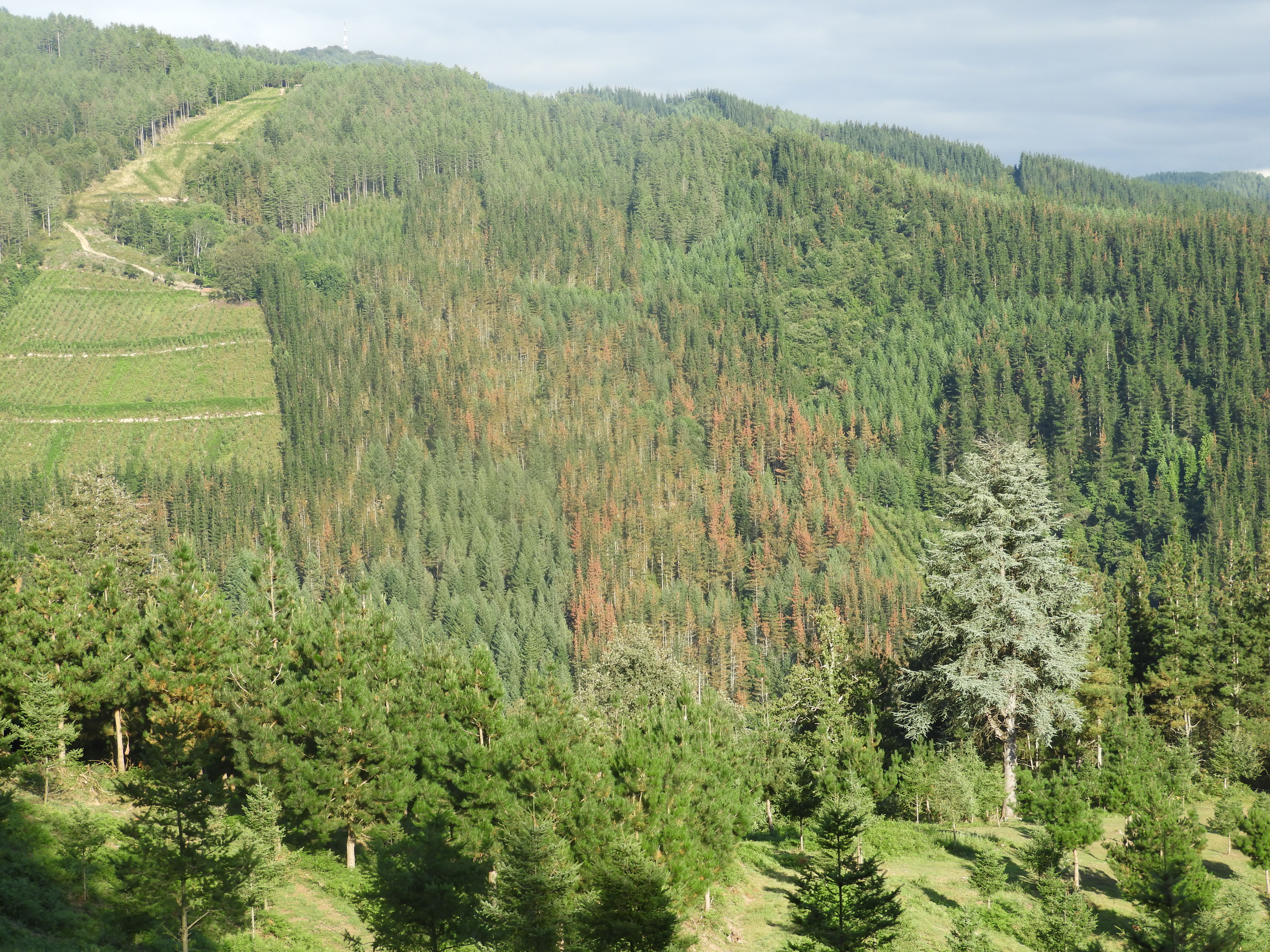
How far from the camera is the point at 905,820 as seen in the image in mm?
61906

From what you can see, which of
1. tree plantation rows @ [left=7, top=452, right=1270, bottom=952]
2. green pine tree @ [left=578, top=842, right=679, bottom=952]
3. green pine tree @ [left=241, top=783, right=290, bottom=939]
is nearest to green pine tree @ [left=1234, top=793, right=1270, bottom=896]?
tree plantation rows @ [left=7, top=452, right=1270, bottom=952]

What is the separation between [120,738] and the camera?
54.0m

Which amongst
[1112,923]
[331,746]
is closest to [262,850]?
[331,746]

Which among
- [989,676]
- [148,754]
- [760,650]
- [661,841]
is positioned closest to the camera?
[661,841]

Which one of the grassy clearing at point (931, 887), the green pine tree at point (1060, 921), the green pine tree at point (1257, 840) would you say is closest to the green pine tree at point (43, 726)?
the grassy clearing at point (931, 887)

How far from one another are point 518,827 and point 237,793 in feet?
71.1

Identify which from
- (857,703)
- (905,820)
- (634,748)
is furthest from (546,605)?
(634,748)

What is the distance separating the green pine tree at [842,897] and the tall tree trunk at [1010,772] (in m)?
29.9

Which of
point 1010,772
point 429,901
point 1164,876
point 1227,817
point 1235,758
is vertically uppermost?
point 429,901

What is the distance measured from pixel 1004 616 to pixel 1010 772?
968cm

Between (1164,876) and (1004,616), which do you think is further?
(1004,616)

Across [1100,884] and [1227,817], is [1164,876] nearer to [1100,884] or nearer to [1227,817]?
[1100,884]

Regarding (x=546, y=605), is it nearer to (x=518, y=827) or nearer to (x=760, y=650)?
(x=760, y=650)

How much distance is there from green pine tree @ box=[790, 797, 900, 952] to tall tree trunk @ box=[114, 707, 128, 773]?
3693 centimetres
